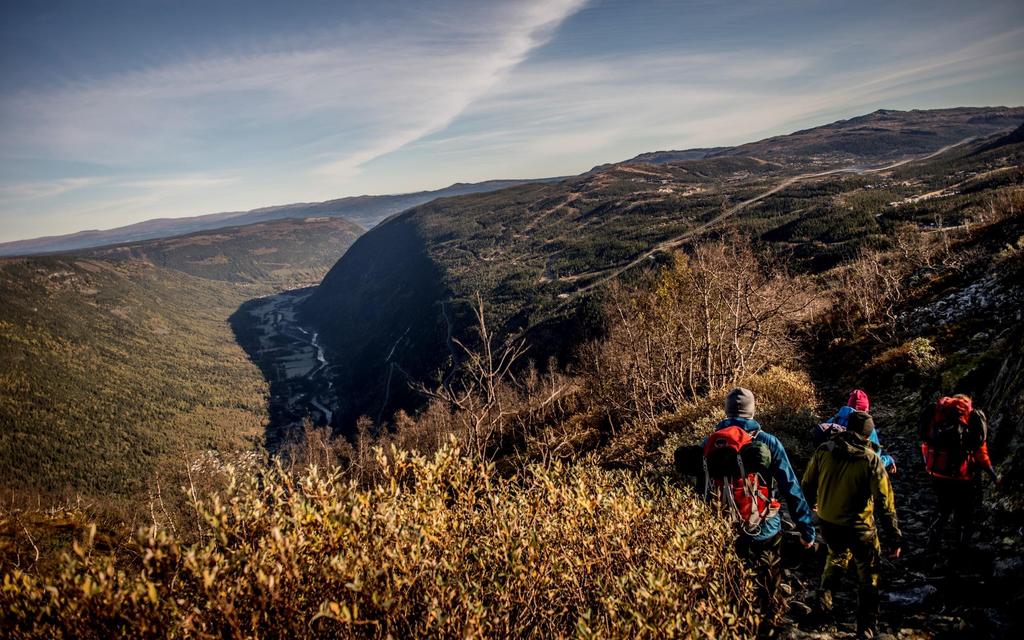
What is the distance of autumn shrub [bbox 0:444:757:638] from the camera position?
9.85 ft

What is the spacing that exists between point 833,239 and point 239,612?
377 feet

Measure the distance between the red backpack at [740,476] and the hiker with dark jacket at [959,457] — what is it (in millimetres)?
3022

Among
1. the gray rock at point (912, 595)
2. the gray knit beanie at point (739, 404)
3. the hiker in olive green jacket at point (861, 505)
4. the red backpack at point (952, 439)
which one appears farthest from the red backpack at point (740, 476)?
the red backpack at point (952, 439)

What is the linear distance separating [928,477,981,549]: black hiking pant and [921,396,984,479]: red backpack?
11 centimetres

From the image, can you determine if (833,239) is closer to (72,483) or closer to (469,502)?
(469,502)

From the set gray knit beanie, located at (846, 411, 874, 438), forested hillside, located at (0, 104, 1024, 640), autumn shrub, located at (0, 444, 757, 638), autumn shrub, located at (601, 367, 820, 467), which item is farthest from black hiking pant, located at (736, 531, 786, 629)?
autumn shrub, located at (601, 367, 820, 467)

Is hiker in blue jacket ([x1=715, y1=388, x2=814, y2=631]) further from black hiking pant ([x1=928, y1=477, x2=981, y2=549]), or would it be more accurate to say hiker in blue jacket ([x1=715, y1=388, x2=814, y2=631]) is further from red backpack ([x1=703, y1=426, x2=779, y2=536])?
black hiking pant ([x1=928, y1=477, x2=981, y2=549])

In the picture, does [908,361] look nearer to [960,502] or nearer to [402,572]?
[960,502]

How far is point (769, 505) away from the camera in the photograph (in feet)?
16.7

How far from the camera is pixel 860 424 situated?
5.05 metres

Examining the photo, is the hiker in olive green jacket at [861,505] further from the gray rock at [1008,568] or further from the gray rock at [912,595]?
the gray rock at [1008,568]

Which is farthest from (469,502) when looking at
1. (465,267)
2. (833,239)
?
(465,267)

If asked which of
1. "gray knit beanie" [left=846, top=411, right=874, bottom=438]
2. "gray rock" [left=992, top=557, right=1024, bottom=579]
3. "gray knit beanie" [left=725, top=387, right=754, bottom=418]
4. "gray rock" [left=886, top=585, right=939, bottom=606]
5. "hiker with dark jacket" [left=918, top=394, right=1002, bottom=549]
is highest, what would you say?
"gray knit beanie" [left=725, top=387, right=754, bottom=418]

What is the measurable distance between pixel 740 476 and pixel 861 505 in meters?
1.40
